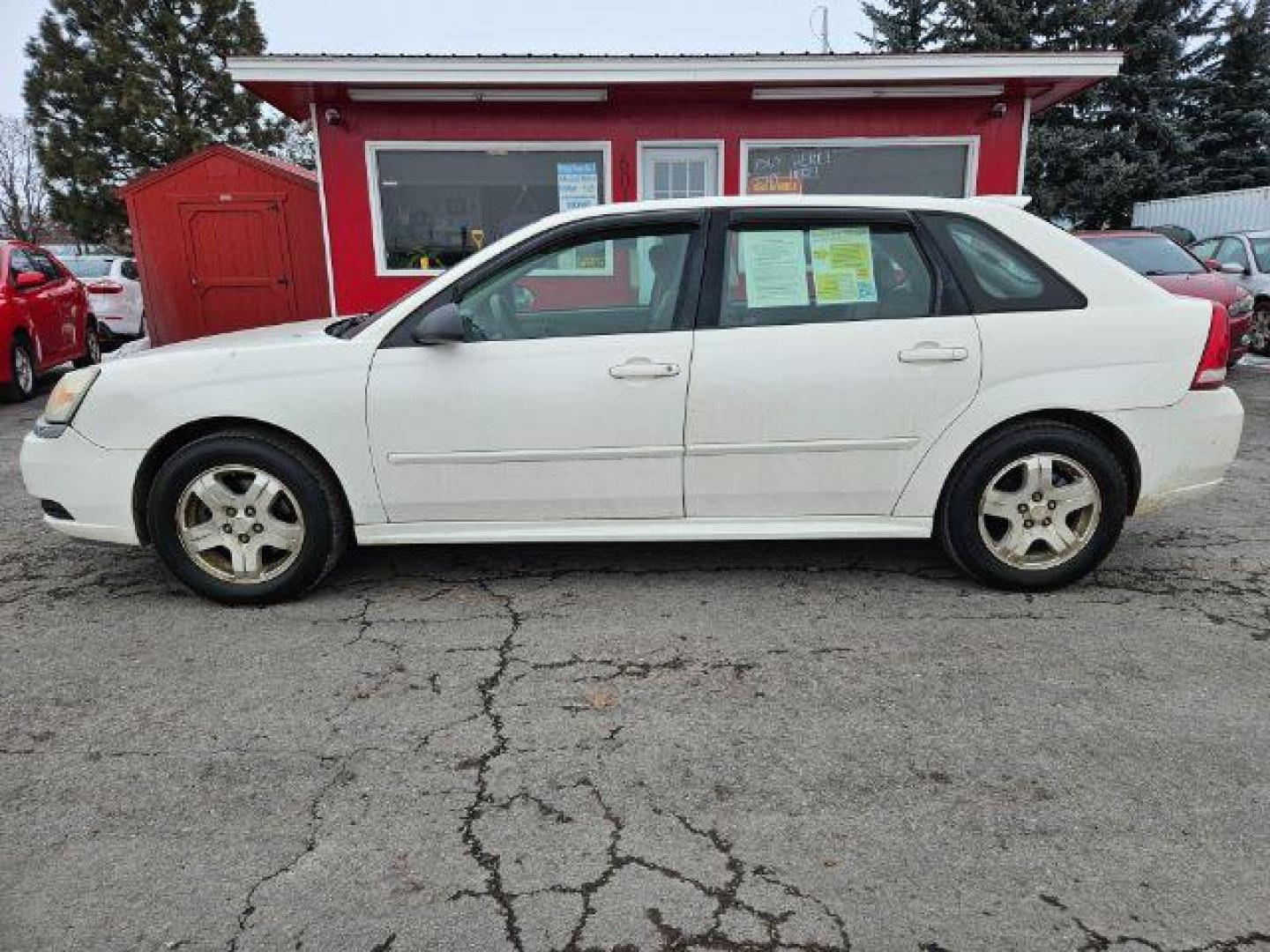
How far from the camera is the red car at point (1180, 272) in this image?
28.5ft

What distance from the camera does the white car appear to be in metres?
3.40

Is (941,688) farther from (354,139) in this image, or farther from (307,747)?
(354,139)

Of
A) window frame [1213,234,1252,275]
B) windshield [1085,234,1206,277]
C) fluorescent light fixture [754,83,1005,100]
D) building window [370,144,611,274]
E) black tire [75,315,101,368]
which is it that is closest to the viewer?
fluorescent light fixture [754,83,1005,100]

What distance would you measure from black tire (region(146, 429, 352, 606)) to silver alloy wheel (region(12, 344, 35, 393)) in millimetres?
6801

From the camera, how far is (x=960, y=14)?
19.8m

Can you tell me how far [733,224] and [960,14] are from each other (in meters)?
20.0

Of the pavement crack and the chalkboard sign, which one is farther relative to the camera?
the chalkboard sign

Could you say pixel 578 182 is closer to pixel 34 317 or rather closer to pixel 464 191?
pixel 464 191

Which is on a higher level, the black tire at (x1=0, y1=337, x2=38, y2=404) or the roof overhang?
the roof overhang

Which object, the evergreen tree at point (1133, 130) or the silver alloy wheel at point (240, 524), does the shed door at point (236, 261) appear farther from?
the evergreen tree at point (1133, 130)

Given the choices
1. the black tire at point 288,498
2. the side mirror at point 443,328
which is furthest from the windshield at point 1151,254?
the black tire at point 288,498

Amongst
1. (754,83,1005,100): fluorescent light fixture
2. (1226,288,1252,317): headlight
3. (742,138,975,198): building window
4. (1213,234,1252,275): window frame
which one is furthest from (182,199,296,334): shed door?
(1213,234,1252,275): window frame

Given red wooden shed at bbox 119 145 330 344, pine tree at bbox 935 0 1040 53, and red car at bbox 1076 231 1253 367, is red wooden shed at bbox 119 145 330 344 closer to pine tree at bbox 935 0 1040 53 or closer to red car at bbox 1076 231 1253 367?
red car at bbox 1076 231 1253 367

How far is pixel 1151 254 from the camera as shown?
9.45 meters
